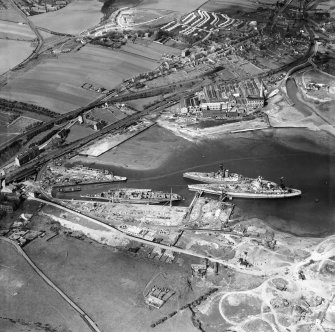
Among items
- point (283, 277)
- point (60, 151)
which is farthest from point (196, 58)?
point (283, 277)

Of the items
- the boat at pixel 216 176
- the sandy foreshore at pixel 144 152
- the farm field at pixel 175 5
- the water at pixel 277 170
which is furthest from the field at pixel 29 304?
the farm field at pixel 175 5

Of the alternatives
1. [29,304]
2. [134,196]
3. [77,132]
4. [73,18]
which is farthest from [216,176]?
[73,18]

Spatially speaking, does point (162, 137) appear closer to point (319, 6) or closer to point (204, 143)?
point (204, 143)

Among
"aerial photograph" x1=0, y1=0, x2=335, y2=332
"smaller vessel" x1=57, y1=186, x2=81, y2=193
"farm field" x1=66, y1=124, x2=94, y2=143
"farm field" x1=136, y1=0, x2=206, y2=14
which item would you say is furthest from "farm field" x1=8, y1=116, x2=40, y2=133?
"farm field" x1=136, y1=0, x2=206, y2=14

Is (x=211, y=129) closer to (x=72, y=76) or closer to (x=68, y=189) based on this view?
(x=68, y=189)

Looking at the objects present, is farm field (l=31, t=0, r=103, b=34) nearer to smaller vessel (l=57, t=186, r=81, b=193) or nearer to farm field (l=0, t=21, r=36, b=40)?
farm field (l=0, t=21, r=36, b=40)

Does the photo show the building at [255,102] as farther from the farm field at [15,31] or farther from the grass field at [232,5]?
the farm field at [15,31]
